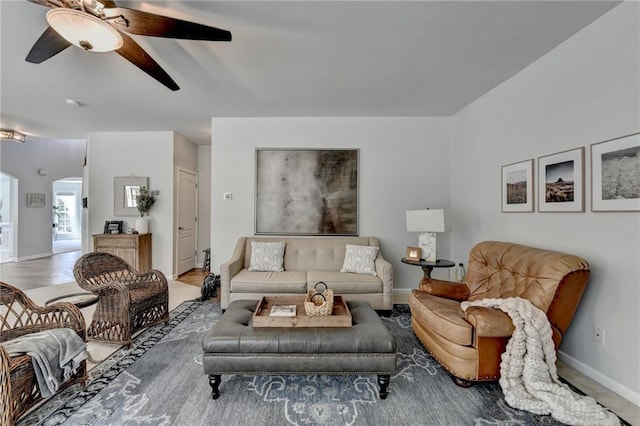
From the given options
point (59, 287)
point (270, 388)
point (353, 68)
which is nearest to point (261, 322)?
point (270, 388)

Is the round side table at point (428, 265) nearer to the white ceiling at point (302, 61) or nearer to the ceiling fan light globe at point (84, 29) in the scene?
the white ceiling at point (302, 61)

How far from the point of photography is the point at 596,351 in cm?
201

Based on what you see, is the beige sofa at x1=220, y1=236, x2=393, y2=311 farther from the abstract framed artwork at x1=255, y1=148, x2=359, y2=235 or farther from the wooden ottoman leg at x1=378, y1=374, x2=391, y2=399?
the wooden ottoman leg at x1=378, y1=374, x2=391, y2=399

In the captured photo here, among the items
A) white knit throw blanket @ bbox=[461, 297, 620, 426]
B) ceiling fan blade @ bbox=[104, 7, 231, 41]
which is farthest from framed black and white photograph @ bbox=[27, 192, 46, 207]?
white knit throw blanket @ bbox=[461, 297, 620, 426]

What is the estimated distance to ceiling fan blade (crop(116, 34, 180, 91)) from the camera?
1.84 metres

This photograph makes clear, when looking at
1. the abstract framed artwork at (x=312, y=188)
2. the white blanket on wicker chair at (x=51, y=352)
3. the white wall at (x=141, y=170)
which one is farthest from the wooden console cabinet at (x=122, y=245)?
the white blanket on wicker chair at (x=51, y=352)

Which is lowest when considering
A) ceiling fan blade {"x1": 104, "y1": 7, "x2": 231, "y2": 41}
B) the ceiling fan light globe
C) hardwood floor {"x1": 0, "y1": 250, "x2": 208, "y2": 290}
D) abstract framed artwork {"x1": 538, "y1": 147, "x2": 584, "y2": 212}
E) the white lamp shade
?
hardwood floor {"x1": 0, "y1": 250, "x2": 208, "y2": 290}

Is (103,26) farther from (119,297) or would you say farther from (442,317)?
(442,317)

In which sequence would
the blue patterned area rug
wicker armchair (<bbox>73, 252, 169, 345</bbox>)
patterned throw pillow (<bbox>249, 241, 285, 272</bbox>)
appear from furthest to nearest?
patterned throw pillow (<bbox>249, 241, 285, 272</bbox>), wicker armchair (<bbox>73, 252, 169, 345</bbox>), the blue patterned area rug

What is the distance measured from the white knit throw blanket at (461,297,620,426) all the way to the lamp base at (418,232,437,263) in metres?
1.39

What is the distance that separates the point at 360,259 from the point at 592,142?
7.90ft

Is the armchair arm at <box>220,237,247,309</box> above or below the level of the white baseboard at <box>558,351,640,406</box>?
above

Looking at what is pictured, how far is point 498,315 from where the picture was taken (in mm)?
1810

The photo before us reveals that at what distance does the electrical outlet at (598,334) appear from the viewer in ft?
6.48
